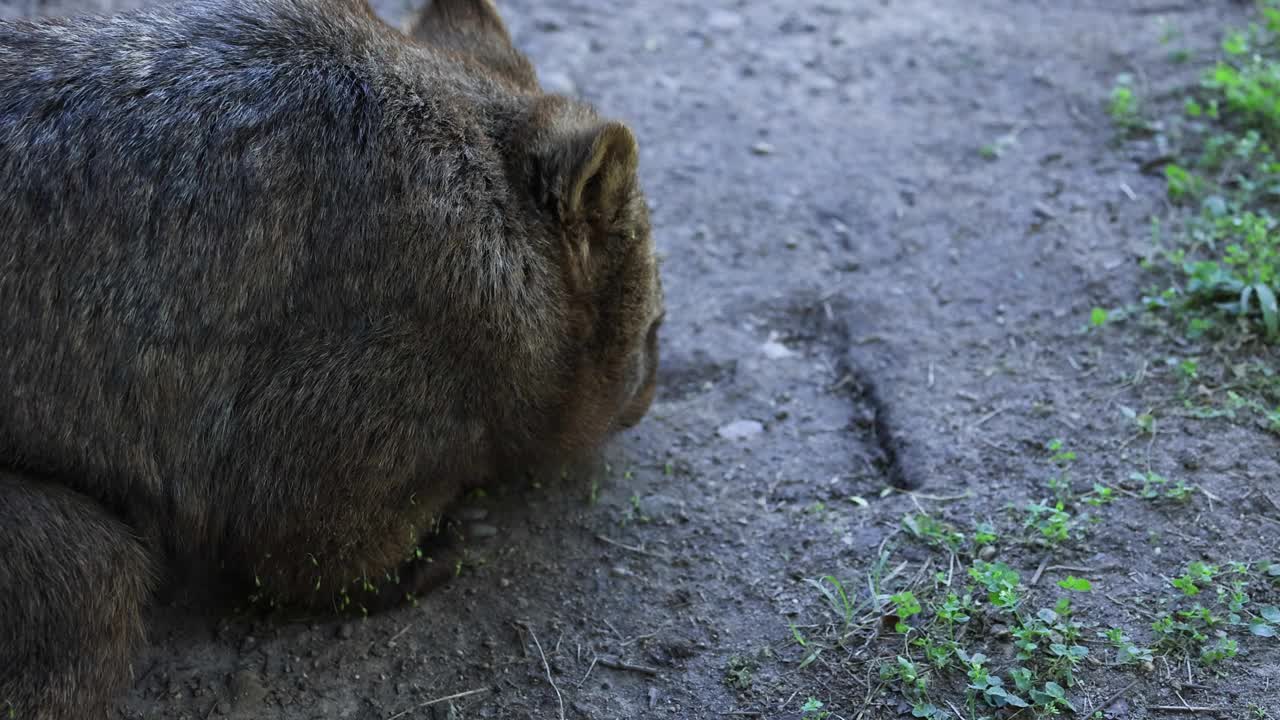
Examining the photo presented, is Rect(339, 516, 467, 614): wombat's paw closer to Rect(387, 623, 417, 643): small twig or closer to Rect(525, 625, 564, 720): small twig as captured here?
Rect(387, 623, 417, 643): small twig

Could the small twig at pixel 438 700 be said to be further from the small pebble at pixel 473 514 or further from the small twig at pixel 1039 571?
the small twig at pixel 1039 571

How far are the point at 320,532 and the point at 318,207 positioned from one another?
0.78 m

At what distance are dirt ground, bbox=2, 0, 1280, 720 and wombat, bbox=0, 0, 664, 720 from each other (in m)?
0.33

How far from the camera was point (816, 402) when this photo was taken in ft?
12.5

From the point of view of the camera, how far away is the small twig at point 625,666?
9.69 feet

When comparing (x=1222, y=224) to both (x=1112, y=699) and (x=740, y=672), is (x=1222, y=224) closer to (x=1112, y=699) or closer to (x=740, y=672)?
(x=1112, y=699)

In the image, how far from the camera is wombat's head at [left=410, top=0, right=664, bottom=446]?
3035 millimetres

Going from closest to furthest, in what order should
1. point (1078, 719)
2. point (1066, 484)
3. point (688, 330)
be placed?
point (1078, 719), point (1066, 484), point (688, 330)

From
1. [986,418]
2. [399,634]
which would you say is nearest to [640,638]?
[399,634]

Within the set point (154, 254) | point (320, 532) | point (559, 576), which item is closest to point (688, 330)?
point (559, 576)

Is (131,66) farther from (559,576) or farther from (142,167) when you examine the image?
(559,576)

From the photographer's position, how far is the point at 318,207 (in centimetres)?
282

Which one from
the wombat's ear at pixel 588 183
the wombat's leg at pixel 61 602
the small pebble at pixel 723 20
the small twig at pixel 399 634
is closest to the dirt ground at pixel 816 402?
the small twig at pixel 399 634

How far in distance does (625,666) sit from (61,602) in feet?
4.15
